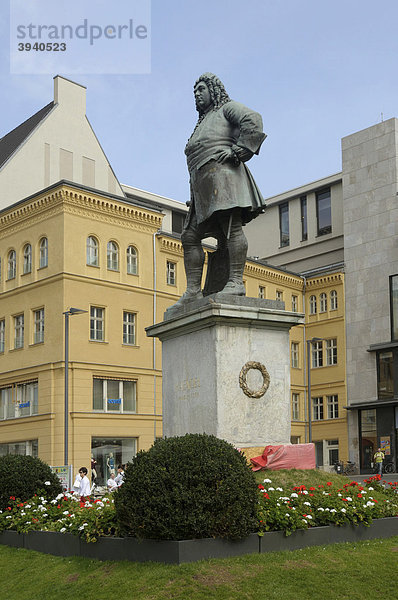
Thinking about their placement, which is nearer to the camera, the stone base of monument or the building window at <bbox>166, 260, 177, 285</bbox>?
the stone base of monument

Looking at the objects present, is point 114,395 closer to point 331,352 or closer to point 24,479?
point 331,352

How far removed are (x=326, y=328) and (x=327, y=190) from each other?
14.2m

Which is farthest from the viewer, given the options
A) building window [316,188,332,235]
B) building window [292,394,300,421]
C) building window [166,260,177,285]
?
building window [316,188,332,235]

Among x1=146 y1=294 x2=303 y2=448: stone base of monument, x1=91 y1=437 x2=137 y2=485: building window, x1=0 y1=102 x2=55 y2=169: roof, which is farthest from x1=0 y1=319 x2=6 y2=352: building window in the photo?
x1=146 y1=294 x2=303 y2=448: stone base of monument

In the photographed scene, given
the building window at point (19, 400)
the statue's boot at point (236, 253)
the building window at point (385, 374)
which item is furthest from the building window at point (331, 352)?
the statue's boot at point (236, 253)

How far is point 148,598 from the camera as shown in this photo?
8570 millimetres

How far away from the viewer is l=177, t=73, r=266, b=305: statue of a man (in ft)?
42.2

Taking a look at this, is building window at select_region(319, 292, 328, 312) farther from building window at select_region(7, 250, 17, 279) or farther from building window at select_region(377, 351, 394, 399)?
building window at select_region(7, 250, 17, 279)

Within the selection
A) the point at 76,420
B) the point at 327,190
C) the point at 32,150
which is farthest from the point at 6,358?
the point at 327,190

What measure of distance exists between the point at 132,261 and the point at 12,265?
292 inches

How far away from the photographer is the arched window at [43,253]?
4906 cm

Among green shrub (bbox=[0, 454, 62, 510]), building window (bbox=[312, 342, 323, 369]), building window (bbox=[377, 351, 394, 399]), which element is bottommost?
green shrub (bbox=[0, 454, 62, 510])

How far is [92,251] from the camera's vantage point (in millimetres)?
49500

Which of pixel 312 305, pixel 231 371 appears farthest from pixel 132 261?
pixel 231 371
